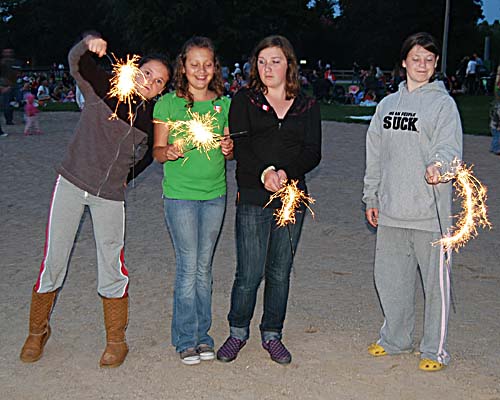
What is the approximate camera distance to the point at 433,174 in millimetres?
3982

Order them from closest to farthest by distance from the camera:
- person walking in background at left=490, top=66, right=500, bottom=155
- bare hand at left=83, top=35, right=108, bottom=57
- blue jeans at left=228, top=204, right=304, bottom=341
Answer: bare hand at left=83, top=35, right=108, bottom=57 → blue jeans at left=228, top=204, right=304, bottom=341 → person walking in background at left=490, top=66, right=500, bottom=155

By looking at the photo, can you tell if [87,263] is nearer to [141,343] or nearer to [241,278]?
[141,343]

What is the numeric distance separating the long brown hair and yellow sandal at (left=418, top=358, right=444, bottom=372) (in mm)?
2124

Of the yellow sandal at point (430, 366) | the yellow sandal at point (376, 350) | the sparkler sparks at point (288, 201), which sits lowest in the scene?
the yellow sandal at point (376, 350)

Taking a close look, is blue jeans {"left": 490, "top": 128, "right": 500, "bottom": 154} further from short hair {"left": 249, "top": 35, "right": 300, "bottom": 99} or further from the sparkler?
the sparkler

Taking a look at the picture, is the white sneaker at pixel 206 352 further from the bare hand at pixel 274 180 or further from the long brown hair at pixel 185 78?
the long brown hair at pixel 185 78

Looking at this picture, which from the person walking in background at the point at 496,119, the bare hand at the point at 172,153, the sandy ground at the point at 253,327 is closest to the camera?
the bare hand at the point at 172,153

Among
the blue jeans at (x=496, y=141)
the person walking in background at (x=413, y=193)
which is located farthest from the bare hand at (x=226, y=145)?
the blue jeans at (x=496, y=141)

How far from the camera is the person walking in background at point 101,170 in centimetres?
412

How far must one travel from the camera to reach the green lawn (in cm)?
1944

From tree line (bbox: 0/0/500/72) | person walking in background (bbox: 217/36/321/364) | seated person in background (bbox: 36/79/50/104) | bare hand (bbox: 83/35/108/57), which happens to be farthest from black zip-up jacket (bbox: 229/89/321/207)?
tree line (bbox: 0/0/500/72)

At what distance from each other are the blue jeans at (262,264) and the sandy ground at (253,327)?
0.87 ft

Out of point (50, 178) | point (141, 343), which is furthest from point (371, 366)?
point (50, 178)

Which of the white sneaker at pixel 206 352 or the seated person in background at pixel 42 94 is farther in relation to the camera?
the seated person in background at pixel 42 94
